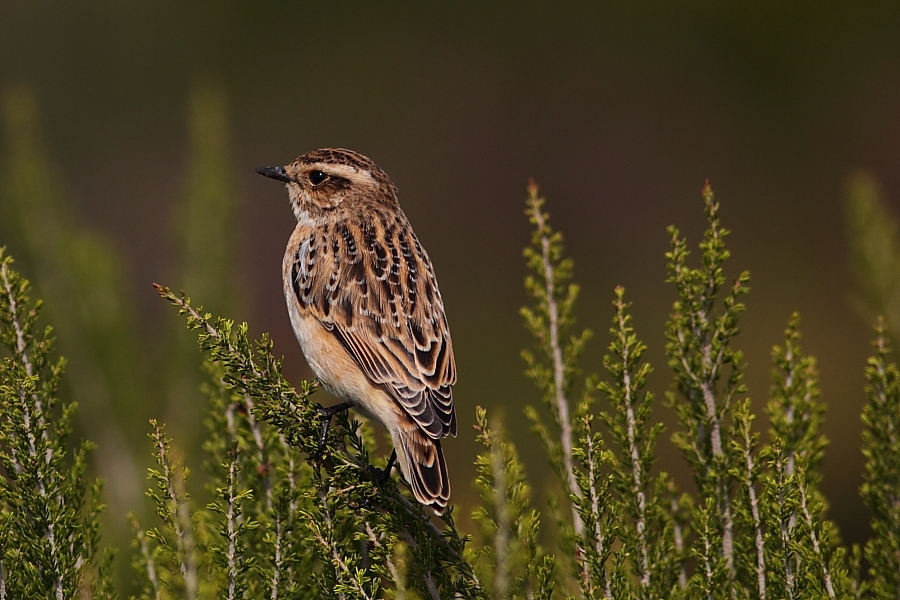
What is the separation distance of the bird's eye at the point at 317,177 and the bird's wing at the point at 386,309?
0.48 m

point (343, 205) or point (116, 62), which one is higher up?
point (116, 62)

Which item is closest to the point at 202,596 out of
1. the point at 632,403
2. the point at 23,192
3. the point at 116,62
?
the point at 632,403

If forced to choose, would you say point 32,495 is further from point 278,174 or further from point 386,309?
point 278,174

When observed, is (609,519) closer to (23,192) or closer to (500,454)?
(500,454)

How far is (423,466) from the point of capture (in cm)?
423

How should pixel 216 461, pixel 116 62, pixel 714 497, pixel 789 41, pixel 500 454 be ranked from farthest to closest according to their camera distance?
pixel 116 62, pixel 789 41, pixel 216 461, pixel 714 497, pixel 500 454

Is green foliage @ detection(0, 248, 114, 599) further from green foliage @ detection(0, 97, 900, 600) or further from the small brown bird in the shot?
the small brown bird

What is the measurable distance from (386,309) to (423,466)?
3.61 ft

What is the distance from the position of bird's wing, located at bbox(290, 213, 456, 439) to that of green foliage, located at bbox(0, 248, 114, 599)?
1.57 m

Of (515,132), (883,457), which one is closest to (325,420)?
(883,457)

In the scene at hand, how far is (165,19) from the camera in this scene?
18375 millimetres

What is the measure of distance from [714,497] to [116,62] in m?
16.5

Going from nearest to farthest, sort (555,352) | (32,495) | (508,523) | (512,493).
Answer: (508,523) → (512,493) → (32,495) → (555,352)

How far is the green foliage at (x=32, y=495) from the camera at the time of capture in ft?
10.9
